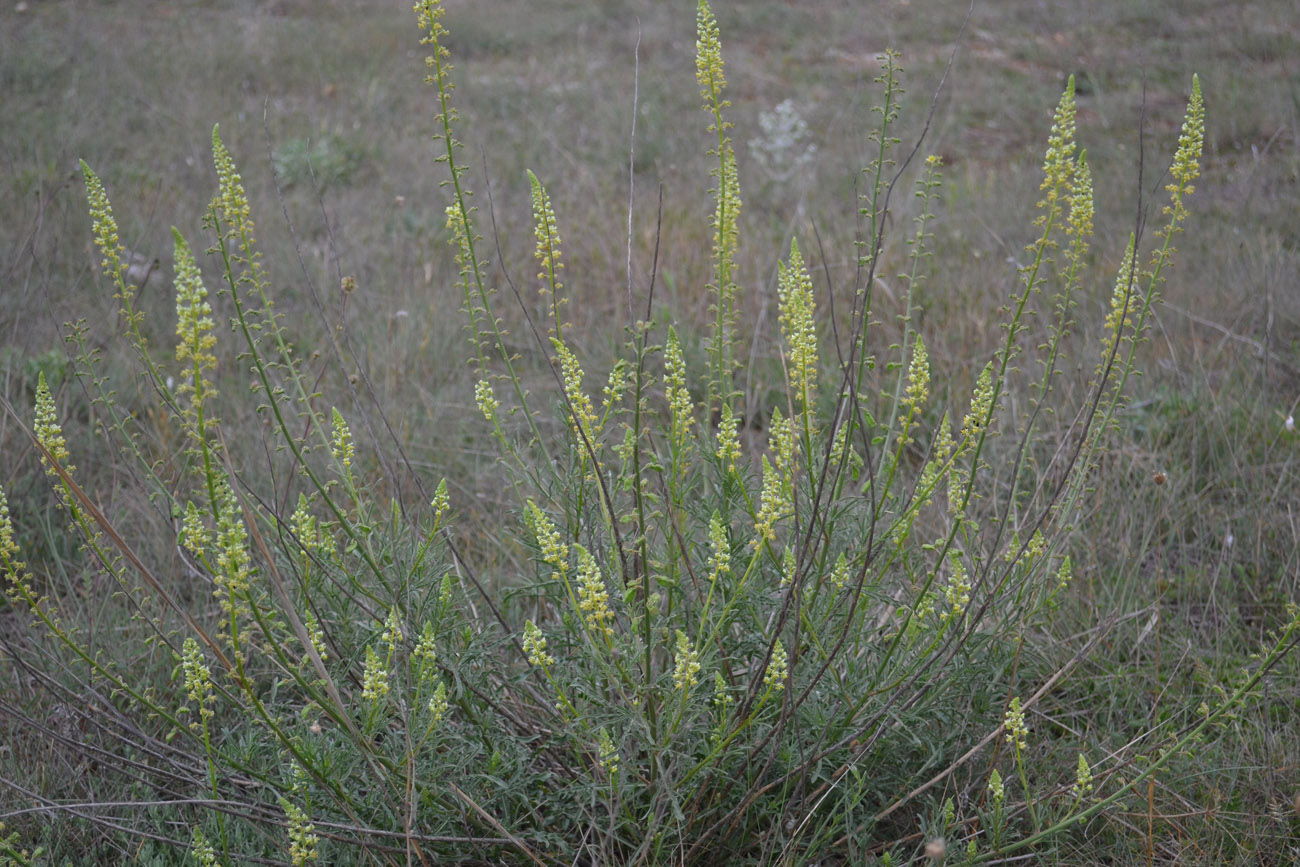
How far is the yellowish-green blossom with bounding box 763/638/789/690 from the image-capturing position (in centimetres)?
191

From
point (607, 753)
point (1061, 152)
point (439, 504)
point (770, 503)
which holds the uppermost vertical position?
point (1061, 152)

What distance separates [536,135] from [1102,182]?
4765 millimetres

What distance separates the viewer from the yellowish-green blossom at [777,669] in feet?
6.26

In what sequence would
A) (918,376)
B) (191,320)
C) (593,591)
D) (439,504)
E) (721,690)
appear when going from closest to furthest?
(191,320) < (593,591) < (721,690) < (918,376) < (439,504)

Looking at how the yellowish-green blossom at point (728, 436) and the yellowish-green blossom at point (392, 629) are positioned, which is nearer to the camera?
the yellowish-green blossom at point (392, 629)

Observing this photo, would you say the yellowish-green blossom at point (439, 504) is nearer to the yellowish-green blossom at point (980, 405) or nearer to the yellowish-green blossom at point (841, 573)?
the yellowish-green blossom at point (841, 573)

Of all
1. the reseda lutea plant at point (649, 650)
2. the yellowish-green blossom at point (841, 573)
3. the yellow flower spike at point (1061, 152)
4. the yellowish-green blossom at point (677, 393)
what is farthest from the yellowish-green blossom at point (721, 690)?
the yellow flower spike at point (1061, 152)

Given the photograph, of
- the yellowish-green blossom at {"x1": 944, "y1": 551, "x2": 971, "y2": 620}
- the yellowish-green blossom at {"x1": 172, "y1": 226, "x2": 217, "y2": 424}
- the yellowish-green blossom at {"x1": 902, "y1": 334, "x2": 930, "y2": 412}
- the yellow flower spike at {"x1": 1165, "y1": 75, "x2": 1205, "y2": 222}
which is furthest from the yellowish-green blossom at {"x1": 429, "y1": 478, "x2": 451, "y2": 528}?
the yellow flower spike at {"x1": 1165, "y1": 75, "x2": 1205, "y2": 222}

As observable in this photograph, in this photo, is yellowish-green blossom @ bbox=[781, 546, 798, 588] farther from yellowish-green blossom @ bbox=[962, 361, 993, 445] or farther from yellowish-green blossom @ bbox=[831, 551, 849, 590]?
yellowish-green blossom @ bbox=[962, 361, 993, 445]

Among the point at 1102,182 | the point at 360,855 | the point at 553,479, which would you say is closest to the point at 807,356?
the point at 553,479

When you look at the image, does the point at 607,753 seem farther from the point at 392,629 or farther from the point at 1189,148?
the point at 1189,148

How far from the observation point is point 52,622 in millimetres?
1914

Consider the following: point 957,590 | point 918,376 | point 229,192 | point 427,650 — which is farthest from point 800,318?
point 229,192

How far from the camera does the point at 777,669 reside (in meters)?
A: 1.93
